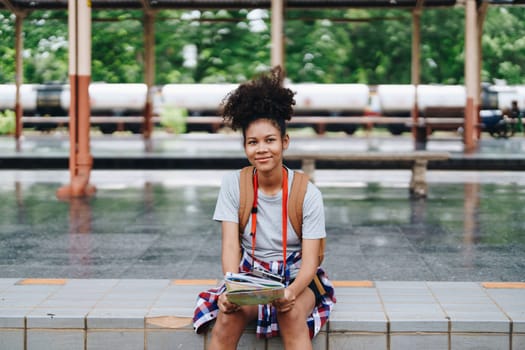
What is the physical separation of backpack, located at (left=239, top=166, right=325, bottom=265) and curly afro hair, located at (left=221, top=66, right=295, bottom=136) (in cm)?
24

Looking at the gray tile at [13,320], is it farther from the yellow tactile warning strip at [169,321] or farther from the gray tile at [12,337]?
the yellow tactile warning strip at [169,321]

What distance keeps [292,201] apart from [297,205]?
32 mm

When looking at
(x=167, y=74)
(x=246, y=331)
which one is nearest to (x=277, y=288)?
(x=246, y=331)

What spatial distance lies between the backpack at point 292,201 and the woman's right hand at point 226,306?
48 centimetres

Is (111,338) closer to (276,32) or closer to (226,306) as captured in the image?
(226,306)

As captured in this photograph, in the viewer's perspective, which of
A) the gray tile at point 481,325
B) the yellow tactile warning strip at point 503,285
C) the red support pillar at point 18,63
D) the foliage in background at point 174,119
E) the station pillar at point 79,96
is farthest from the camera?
the foliage in background at point 174,119

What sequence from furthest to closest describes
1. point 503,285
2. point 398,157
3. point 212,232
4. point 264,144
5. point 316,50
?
point 316,50 → point 398,157 → point 212,232 → point 503,285 → point 264,144

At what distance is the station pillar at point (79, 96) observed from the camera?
10.1 meters

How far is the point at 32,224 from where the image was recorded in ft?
26.2

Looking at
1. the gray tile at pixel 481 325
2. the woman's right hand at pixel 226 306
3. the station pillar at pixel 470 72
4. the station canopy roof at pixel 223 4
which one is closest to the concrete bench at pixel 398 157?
the station canopy roof at pixel 223 4

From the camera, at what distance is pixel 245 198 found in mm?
4035

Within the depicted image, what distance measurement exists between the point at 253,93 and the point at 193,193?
23.4ft

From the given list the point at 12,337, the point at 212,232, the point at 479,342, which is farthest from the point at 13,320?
the point at 212,232

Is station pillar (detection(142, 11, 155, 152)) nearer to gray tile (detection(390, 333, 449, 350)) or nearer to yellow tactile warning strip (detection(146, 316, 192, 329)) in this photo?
yellow tactile warning strip (detection(146, 316, 192, 329))
